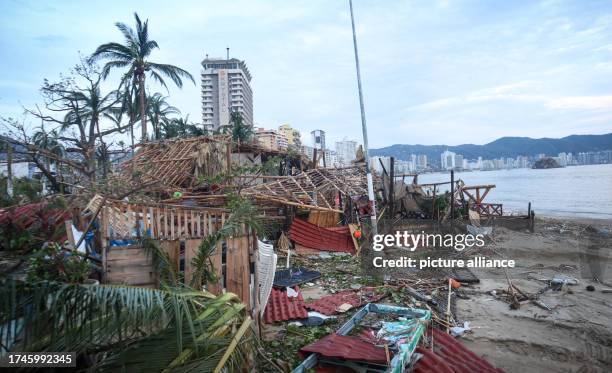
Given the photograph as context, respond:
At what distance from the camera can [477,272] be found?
11.7m

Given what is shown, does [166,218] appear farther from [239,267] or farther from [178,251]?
[239,267]

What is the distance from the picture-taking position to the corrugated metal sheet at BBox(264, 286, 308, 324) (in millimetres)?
7059

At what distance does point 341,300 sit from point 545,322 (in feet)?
14.5

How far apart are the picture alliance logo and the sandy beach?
196cm

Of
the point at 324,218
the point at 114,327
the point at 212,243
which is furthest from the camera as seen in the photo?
the point at 324,218

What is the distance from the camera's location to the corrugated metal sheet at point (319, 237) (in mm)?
13688

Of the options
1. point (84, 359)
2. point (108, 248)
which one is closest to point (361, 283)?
point (108, 248)

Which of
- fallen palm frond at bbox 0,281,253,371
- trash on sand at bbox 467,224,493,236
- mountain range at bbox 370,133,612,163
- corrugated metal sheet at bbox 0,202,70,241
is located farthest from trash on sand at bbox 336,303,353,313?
mountain range at bbox 370,133,612,163

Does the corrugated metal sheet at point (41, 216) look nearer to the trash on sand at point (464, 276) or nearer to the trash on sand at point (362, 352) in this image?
the trash on sand at point (362, 352)

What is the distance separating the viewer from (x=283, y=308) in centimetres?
748

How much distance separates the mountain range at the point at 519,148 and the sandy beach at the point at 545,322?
144 meters

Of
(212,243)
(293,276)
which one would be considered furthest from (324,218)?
(212,243)

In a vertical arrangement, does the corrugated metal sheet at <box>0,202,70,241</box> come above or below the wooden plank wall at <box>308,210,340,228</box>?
above

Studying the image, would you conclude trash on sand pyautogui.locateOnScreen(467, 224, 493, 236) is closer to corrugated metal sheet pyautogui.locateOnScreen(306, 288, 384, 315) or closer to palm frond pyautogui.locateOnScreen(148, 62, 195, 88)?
corrugated metal sheet pyautogui.locateOnScreen(306, 288, 384, 315)
